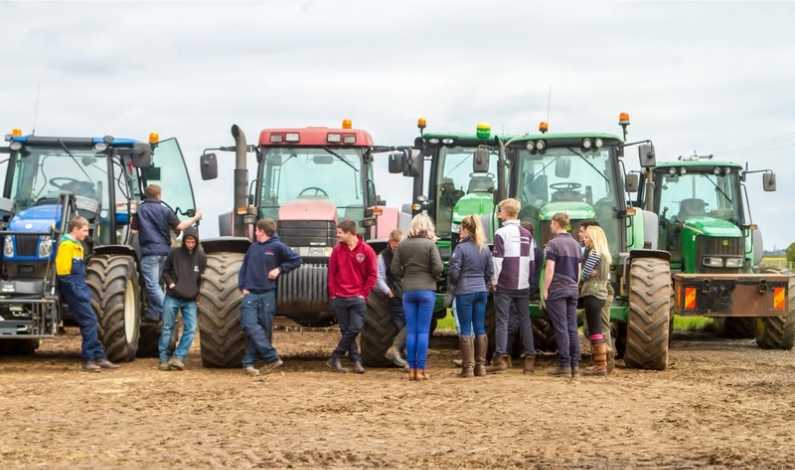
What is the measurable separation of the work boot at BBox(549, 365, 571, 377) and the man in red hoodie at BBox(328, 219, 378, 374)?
6.94ft

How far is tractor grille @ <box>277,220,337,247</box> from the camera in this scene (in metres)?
15.5

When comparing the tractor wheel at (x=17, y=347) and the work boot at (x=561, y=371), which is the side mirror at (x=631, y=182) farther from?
the tractor wheel at (x=17, y=347)

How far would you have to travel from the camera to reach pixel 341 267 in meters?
13.9

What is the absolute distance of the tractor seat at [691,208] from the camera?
66.4 feet

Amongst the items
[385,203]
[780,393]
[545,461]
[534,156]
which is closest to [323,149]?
[385,203]

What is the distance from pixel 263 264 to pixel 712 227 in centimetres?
830

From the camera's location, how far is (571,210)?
15.3 metres

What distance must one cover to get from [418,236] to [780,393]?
3897mm

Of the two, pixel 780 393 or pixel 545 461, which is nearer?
pixel 545 461

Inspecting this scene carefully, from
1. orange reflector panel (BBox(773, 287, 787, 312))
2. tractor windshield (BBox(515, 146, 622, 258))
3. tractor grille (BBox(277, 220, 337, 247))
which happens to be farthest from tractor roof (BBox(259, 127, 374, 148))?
orange reflector panel (BBox(773, 287, 787, 312))

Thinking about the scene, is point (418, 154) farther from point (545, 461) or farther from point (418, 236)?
point (545, 461)

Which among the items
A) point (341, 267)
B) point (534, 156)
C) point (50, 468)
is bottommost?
point (50, 468)

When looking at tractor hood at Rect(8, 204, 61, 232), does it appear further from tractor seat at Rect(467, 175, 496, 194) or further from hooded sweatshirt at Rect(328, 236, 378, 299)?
tractor seat at Rect(467, 175, 496, 194)

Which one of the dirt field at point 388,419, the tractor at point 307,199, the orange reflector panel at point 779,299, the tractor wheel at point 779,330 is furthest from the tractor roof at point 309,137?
the tractor wheel at point 779,330
